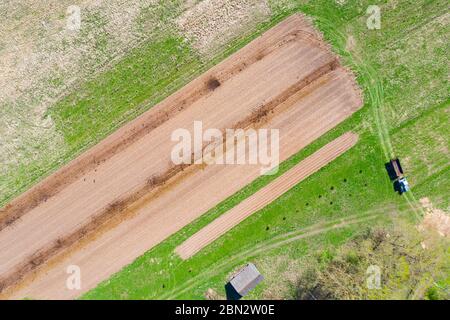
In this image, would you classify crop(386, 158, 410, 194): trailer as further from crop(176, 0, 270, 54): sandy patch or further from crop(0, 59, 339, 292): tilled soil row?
crop(176, 0, 270, 54): sandy patch

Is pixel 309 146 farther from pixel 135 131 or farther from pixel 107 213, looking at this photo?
pixel 107 213

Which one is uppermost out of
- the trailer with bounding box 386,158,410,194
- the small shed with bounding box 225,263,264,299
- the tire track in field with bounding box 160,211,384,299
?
the trailer with bounding box 386,158,410,194

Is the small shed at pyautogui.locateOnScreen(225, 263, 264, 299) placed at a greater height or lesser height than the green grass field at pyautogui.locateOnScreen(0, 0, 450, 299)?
lesser

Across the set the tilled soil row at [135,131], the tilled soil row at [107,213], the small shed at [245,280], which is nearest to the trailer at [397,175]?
the tilled soil row at [107,213]

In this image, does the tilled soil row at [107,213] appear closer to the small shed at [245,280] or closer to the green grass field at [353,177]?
the green grass field at [353,177]

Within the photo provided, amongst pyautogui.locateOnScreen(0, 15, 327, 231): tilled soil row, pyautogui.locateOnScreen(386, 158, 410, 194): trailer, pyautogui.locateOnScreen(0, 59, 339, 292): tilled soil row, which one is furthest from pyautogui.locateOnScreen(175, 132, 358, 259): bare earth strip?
pyautogui.locateOnScreen(0, 15, 327, 231): tilled soil row
